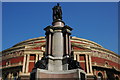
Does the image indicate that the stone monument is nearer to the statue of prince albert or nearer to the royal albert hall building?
the statue of prince albert

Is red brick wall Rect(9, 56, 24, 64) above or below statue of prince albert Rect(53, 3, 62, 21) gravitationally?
below

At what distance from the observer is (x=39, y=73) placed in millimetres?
9125

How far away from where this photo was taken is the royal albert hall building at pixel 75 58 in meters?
33.1

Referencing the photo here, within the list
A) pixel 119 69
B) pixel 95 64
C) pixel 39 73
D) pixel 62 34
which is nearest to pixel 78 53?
pixel 95 64

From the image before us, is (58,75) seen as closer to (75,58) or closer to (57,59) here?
(57,59)

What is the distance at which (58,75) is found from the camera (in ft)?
31.1

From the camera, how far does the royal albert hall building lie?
33094mm

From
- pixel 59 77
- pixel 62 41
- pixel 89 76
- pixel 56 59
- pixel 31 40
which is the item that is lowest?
pixel 89 76

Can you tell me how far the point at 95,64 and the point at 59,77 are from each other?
91.3 feet

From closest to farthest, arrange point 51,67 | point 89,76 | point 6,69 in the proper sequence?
point 51,67, point 89,76, point 6,69

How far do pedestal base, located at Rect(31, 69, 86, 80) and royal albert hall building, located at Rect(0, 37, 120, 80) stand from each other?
20423mm

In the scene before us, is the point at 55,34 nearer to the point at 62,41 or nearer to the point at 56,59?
the point at 62,41

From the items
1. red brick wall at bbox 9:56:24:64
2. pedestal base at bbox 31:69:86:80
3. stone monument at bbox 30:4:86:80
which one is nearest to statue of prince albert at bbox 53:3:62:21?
stone monument at bbox 30:4:86:80

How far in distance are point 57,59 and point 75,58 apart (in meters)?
23.2
